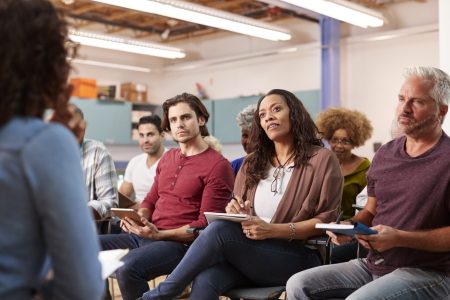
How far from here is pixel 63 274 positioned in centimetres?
101

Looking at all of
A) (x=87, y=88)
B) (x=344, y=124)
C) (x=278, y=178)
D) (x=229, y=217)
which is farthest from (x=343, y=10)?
(x=229, y=217)

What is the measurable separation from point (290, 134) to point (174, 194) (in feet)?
2.39

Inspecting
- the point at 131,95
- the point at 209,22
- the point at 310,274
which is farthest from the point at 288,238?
the point at 131,95

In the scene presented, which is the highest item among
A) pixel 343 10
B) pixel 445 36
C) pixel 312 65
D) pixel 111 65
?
pixel 343 10

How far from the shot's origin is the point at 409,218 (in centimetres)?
210

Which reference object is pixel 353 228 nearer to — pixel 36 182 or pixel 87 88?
pixel 36 182

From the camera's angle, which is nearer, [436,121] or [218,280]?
[436,121]

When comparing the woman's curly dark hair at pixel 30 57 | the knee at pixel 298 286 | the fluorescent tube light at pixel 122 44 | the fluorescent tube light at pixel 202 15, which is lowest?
the knee at pixel 298 286

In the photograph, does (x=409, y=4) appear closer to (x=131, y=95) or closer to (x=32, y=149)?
(x=131, y=95)

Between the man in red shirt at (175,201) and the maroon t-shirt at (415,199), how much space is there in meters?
0.99

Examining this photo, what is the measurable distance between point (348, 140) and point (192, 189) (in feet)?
3.67

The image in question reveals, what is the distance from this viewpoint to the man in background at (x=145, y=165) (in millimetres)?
4586

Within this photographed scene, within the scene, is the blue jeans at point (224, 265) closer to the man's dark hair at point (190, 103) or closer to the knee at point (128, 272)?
the knee at point (128, 272)

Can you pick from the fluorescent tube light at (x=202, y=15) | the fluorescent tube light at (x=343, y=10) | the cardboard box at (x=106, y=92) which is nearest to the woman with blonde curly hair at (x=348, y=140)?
the fluorescent tube light at (x=343, y=10)
